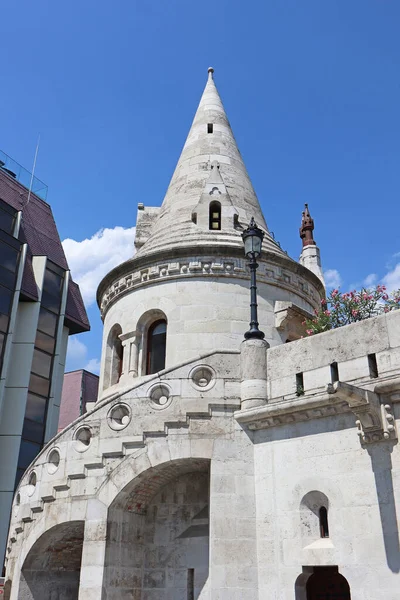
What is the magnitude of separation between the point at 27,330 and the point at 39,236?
5.65 m

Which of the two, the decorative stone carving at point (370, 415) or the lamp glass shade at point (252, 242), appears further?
the lamp glass shade at point (252, 242)

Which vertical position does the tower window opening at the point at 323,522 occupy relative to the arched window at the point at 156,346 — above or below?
below

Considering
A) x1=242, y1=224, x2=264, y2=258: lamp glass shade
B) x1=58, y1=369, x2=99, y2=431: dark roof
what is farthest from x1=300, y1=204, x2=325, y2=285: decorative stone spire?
x1=58, y1=369, x2=99, y2=431: dark roof

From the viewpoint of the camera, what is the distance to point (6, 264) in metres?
25.7

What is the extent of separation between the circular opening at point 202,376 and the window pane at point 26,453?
56.4 ft

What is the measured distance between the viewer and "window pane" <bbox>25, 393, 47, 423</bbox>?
25.9 m

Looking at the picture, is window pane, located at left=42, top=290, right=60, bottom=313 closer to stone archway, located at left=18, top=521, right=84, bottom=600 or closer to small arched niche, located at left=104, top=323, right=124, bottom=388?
small arched niche, located at left=104, top=323, right=124, bottom=388

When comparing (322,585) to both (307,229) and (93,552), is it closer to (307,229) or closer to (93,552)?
(93,552)

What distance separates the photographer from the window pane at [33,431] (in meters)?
25.4

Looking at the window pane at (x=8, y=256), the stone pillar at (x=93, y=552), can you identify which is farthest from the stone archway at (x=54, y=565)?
the window pane at (x=8, y=256)

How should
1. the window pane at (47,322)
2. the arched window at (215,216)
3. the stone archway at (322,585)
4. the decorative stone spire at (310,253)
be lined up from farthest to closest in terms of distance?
1. the window pane at (47,322)
2. the decorative stone spire at (310,253)
3. the arched window at (215,216)
4. the stone archway at (322,585)

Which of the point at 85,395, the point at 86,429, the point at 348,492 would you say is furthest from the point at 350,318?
the point at 85,395

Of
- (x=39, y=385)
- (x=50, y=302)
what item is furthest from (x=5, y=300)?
(x=39, y=385)

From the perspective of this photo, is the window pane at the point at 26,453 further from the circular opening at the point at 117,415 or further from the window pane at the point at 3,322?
the circular opening at the point at 117,415
